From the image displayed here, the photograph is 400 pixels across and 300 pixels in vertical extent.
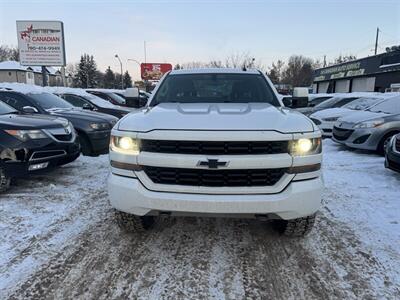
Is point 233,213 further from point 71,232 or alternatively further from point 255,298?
point 71,232

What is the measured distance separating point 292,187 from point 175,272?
4.11 ft

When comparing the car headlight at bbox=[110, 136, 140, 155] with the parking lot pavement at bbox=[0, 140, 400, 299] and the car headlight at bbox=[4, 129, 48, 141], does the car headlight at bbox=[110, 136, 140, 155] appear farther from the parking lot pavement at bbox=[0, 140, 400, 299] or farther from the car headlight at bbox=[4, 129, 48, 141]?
the car headlight at bbox=[4, 129, 48, 141]

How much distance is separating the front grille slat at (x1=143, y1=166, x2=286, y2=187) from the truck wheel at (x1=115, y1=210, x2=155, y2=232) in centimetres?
80

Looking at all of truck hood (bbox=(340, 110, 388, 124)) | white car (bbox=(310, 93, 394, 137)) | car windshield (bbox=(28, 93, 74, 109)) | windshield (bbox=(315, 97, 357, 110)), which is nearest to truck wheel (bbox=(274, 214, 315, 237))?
truck hood (bbox=(340, 110, 388, 124))

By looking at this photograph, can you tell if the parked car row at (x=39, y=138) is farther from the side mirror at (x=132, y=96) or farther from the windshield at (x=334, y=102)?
the windshield at (x=334, y=102)

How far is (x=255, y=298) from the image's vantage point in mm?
2621

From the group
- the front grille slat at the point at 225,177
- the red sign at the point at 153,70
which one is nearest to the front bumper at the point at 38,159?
the front grille slat at the point at 225,177

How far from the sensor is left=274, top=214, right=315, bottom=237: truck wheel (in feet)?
11.1

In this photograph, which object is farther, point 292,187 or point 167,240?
point 167,240

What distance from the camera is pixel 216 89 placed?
4.51 metres

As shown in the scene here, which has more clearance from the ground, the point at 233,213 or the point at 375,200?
the point at 233,213

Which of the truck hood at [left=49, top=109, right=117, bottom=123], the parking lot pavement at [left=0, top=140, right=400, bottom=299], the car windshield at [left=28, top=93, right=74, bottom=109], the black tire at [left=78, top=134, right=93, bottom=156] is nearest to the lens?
the parking lot pavement at [left=0, top=140, right=400, bottom=299]

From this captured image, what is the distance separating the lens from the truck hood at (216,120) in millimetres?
2947

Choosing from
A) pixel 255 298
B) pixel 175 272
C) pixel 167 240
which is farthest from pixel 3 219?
pixel 255 298
